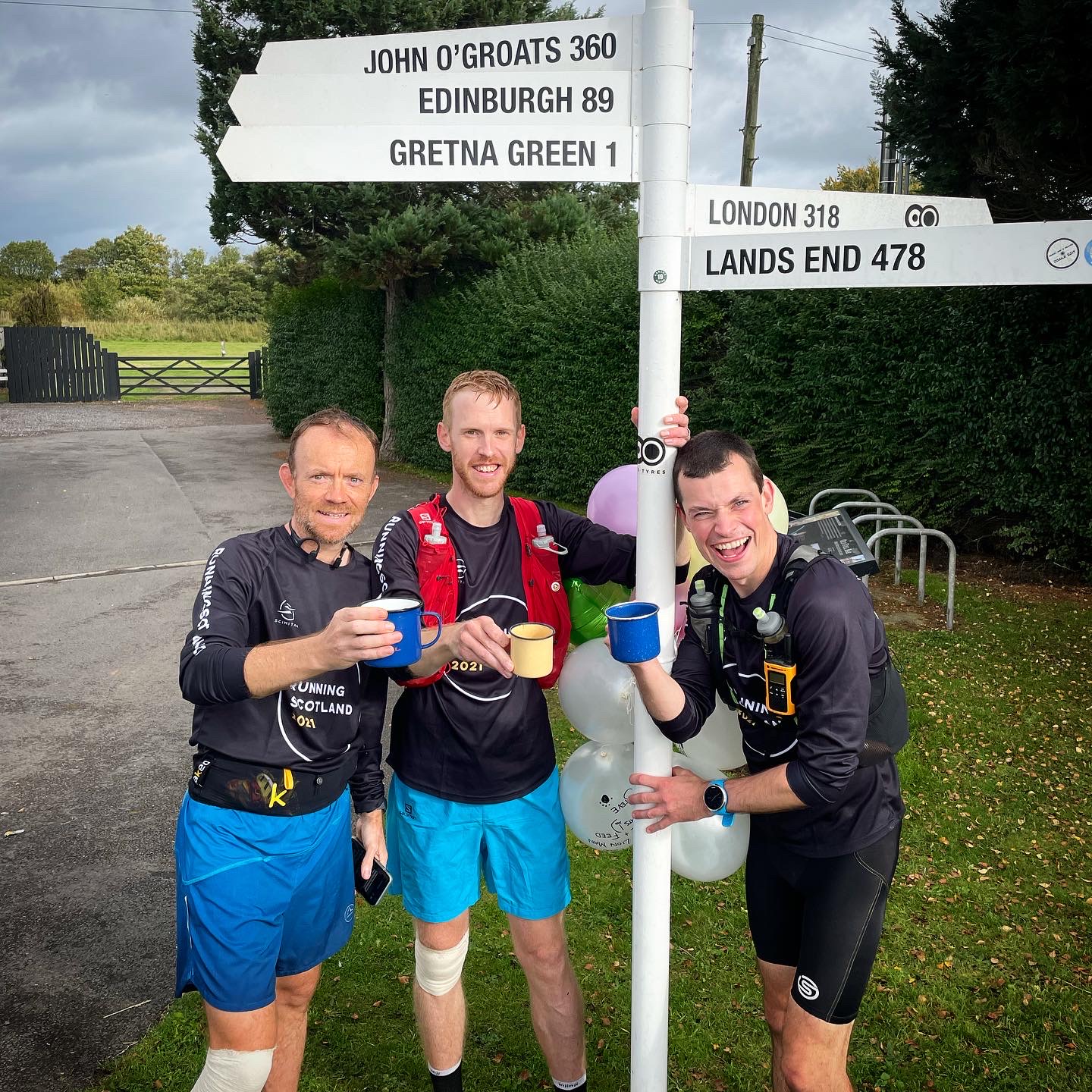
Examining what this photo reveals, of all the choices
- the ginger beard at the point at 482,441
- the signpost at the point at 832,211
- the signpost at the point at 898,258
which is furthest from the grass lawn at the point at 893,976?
the signpost at the point at 832,211

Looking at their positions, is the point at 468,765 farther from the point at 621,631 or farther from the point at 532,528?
the point at 621,631

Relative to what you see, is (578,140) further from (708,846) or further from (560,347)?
(560,347)

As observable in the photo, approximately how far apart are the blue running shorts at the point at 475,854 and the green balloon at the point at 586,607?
1.65 feet

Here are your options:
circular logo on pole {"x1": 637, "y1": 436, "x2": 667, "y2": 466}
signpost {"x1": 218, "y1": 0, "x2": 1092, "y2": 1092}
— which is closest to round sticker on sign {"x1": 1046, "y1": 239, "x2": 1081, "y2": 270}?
signpost {"x1": 218, "y1": 0, "x2": 1092, "y2": 1092}

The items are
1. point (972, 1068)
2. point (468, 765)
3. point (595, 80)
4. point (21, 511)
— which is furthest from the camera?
point (21, 511)

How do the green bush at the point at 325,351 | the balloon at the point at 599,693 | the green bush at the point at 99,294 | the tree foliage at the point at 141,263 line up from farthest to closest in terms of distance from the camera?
1. the tree foliage at the point at 141,263
2. the green bush at the point at 99,294
3. the green bush at the point at 325,351
4. the balloon at the point at 599,693

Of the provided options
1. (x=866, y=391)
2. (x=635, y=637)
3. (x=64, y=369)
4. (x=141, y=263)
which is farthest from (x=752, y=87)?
(x=141, y=263)

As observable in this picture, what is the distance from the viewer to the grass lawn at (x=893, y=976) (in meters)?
3.44

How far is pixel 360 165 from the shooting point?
2.39 meters

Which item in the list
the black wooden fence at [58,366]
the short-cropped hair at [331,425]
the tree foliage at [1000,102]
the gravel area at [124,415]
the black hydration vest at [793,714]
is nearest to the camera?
the black hydration vest at [793,714]

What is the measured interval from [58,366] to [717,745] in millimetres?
36418

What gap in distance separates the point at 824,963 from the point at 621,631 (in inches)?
38.0

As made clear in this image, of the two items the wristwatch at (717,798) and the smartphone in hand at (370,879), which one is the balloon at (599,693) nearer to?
the wristwatch at (717,798)

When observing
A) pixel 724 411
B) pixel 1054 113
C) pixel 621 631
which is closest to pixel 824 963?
pixel 621 631
